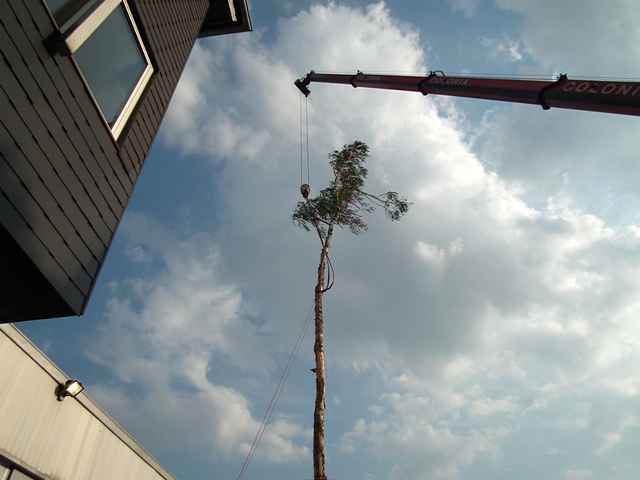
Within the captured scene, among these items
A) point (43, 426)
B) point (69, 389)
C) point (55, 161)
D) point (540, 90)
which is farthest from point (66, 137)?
point (540, 90)

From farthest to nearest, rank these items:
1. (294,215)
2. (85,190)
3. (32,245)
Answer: (294,215) < (85,190) < (32,245)

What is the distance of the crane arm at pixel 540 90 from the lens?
7305 millimetres

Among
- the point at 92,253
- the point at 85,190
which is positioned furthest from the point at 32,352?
the point at 85,190

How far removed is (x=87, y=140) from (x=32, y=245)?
1.54 m

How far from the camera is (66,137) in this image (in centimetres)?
453

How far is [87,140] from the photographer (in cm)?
489

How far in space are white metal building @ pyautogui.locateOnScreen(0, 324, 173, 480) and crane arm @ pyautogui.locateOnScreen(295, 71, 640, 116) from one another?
414 inches

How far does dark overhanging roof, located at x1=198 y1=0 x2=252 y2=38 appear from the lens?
10.9m

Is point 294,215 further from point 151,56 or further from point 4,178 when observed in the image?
point 4,178

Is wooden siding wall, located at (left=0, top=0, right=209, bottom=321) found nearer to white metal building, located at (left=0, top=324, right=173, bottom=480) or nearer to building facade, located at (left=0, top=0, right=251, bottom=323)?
building facade, located at (left=0, top=0, right=251, bottom=323)

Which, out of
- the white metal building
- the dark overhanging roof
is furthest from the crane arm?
the white metal building

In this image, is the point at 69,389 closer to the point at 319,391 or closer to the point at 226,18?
the point at 319,391

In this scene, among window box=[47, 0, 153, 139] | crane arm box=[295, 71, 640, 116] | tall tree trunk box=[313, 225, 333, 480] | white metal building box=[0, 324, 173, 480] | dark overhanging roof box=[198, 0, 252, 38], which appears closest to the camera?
window box=[47, 0, 153, 139]

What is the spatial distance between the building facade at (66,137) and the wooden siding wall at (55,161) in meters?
0.01
